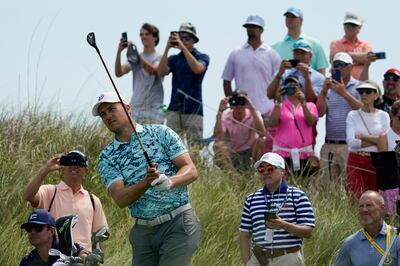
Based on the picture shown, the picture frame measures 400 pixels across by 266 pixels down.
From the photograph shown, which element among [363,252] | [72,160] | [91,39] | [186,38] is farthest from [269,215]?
[186,38]

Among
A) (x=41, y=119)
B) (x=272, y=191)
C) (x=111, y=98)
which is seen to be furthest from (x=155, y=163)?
(x=41, y=119)

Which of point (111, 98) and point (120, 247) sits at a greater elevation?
point (111, 98)

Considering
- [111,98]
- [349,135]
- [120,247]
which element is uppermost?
[111,98]

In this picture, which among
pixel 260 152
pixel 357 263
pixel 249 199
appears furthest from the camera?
pixel 260 152

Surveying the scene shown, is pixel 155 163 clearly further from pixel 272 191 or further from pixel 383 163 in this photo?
pixel 383 163

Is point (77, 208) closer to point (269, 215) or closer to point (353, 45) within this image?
point (269, 215)

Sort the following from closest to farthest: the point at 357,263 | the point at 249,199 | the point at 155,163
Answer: the point at 155,163
the point at 357,263
the point at 249,199

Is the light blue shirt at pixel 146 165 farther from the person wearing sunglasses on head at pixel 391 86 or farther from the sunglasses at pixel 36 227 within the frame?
the person wearing sunglasses on head at pixel 391 86

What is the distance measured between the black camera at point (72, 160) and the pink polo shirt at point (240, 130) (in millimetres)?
4272

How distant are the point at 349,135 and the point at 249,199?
3108mm

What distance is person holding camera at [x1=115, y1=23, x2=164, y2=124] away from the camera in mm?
17203

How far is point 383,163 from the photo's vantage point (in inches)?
501

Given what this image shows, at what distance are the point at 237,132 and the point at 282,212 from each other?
163 inches

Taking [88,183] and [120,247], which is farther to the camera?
[88,183]
